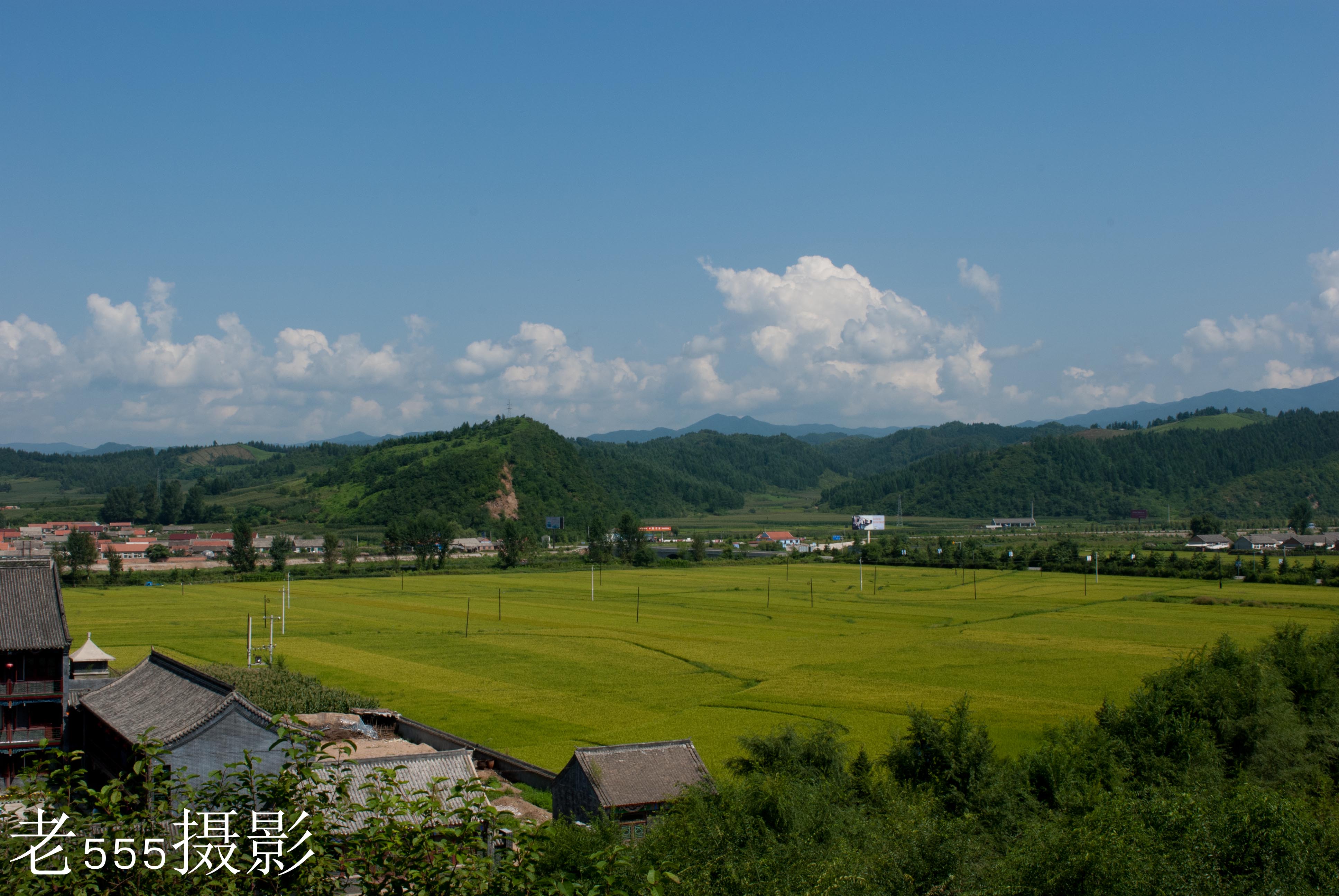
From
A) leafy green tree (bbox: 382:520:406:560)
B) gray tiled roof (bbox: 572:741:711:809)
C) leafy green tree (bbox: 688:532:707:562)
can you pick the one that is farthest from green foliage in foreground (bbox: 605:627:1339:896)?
leafy green tree (bbox: 382:520:406:560)

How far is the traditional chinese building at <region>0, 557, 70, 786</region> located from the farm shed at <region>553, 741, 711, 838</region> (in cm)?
1542

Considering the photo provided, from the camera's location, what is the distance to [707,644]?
57.4m

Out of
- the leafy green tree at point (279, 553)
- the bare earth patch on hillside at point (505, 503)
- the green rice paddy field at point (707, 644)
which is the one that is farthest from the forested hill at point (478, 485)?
the green rice paddy field at point (707, 644)

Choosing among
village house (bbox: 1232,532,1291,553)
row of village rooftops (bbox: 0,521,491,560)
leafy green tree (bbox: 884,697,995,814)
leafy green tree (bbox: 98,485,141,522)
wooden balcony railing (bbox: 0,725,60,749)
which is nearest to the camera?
leafy green tree (bbox: 884,697,995,814)

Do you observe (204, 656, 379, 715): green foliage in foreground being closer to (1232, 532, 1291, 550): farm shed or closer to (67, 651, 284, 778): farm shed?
(67, 651, 284, 778): farm shed

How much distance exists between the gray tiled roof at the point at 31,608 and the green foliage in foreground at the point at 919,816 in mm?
9795

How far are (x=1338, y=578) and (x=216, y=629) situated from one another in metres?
89.0

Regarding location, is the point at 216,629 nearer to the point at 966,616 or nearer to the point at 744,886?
the point at 966,616

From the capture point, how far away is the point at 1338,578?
82.4 m

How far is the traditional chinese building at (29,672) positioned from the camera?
1061 inches

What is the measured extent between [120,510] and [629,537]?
122589 millimetres

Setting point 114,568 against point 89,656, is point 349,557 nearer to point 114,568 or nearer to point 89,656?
point 114,568

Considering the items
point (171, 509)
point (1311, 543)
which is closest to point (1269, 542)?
point (1311, 543)

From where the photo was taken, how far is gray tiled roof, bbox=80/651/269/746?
2414 centimetres
